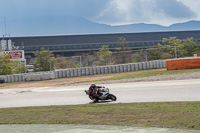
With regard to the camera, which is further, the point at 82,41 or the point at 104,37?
the point at 82,41

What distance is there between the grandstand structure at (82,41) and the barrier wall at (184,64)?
65.1m

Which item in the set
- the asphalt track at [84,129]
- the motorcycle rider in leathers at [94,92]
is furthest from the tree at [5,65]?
the asphalt track at [84,129]

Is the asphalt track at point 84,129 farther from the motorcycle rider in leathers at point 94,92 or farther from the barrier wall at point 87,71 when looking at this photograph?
the barrier wall at point 87,71

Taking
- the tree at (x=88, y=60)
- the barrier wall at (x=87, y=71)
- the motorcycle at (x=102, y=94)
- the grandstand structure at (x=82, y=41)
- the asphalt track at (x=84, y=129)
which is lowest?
the asphalt track at (x=84, y=129)

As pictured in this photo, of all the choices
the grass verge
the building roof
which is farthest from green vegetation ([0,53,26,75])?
the building roof

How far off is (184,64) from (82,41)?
72599mm

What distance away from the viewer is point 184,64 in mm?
27578

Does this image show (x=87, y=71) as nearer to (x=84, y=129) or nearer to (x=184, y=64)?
(x=184, y=64)

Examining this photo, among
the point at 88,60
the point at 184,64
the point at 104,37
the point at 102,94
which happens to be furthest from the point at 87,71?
the point at 104,37

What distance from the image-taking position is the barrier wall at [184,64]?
26.9 meters

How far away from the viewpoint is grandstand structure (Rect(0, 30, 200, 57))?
306 ft

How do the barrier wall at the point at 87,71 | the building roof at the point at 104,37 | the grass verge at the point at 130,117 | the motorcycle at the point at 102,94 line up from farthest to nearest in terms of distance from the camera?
the building roof at the point at 104,37, the barrier wall at the point at 87,71, the motorcycle at the point at 102,94, the grass verge at the point at 130,117

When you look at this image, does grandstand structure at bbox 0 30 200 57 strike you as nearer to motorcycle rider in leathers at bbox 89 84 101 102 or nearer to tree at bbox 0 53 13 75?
tree at bbox 0 53 13 75

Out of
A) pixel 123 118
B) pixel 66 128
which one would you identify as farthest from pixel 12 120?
pixel 123 118
